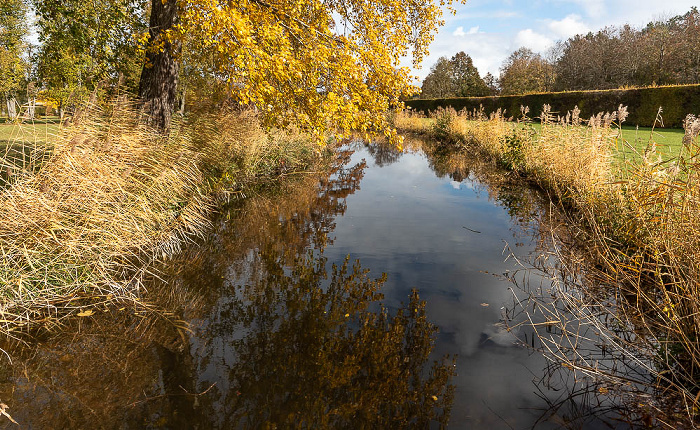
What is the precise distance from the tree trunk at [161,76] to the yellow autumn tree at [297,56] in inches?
1.1

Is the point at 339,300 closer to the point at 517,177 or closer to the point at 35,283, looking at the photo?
the point at 35,283

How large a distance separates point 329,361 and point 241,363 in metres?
0.69

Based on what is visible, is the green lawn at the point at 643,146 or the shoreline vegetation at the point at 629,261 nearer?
the shoreline vegetation at the point at 629,261

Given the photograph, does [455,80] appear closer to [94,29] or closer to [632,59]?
[632,59]

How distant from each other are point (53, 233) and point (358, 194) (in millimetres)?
6759

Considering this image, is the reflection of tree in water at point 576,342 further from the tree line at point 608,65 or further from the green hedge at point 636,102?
the tree line at point 608,65

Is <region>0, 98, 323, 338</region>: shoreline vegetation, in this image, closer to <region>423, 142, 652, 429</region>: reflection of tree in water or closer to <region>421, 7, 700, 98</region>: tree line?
<region>423, 142, 652, 429</region>: reflection of tree in water

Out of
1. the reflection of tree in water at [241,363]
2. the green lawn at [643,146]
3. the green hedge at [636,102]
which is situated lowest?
the reflection of tree in water at [241,363]

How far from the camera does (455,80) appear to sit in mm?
55000

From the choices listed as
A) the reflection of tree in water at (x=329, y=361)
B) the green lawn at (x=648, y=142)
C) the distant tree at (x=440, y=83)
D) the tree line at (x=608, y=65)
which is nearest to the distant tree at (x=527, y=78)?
the tree line at (x=608, y=65)

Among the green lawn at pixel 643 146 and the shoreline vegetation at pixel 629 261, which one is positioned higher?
the green lawn at pixel 643 146

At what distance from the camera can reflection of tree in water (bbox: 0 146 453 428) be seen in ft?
7.98

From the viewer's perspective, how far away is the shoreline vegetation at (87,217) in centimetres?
335

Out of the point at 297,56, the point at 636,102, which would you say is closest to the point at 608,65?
the point at 636,102
